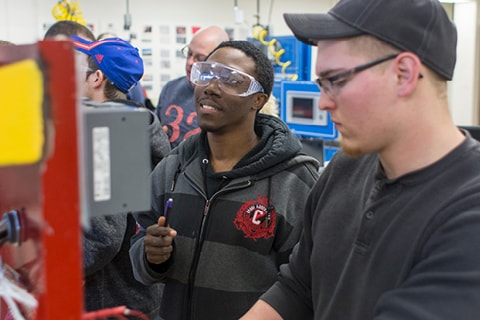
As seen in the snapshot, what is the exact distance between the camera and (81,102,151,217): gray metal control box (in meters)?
0.69

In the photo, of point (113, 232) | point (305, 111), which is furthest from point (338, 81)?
point (305, 111)

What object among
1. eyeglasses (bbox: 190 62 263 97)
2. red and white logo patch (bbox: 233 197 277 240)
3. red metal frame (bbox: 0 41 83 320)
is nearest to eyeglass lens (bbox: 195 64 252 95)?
eyeglasses (bbox: 190 62 263 97)

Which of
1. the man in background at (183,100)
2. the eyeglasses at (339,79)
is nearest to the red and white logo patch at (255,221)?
the eyeglasses at (339,79)

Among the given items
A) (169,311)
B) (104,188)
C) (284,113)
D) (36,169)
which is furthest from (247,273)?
(284,113)

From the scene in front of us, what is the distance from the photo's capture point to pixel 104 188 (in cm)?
72

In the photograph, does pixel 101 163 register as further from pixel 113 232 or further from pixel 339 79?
pixel 113 232

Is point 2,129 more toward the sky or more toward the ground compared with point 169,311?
more toward the sky

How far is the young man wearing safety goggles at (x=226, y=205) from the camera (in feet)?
5.38

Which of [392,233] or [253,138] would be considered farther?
[253,138]

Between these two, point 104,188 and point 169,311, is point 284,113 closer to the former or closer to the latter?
point 169,311

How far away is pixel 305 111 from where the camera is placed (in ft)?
14.4

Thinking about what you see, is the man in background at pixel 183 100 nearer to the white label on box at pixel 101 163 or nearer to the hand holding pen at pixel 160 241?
the hand holding pen at pixel 160 241

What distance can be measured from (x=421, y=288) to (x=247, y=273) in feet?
2.49

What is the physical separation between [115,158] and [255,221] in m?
0.96
